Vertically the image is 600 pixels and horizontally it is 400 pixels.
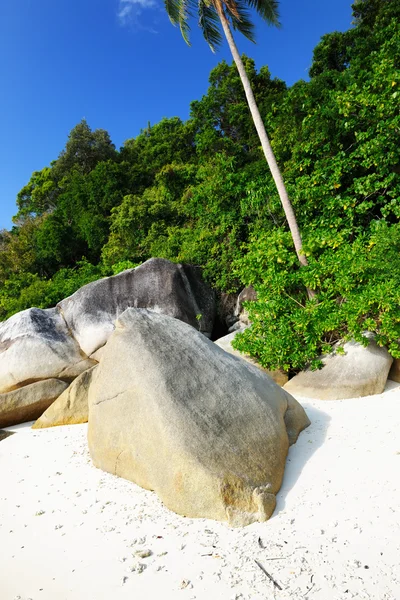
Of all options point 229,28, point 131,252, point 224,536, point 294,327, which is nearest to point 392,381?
point 294,327

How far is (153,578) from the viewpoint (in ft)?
9.55

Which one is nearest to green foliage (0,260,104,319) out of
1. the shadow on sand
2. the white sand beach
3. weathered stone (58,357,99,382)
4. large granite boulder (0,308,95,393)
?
Answer: large granite boulder (0,308,95,393)

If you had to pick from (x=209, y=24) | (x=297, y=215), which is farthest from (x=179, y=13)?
(x=297, y=215)

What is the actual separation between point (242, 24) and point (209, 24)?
0.96 m

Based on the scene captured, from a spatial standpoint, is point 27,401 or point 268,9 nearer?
point 27,401

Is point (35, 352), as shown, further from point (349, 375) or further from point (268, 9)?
point (268, 9)

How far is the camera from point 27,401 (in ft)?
28.1

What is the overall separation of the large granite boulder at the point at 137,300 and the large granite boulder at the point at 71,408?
372cm

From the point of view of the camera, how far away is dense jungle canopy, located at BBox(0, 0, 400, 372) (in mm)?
7488

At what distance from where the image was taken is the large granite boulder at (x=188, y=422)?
3.58 m

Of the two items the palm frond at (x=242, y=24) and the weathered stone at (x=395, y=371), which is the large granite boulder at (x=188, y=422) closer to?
the weathered stone at (x=395, y=371)

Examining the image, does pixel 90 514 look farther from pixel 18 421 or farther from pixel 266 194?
pixel 266 194

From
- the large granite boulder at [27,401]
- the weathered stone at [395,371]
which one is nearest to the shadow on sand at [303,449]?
the weathered stone at [395,371]

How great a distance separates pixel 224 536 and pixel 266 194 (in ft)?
31.3
